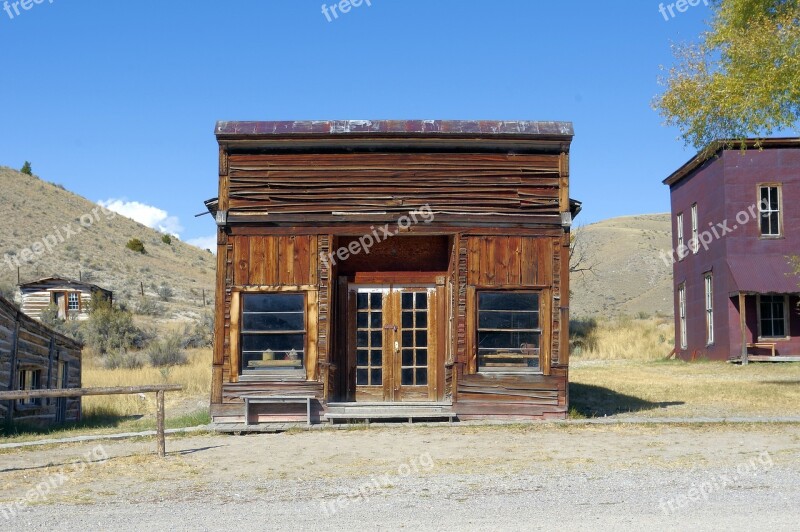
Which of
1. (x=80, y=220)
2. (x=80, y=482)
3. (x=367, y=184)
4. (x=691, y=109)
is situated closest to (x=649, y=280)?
(x=80, y=220)

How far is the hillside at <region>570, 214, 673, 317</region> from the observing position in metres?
73.7

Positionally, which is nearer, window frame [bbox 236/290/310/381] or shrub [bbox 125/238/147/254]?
window frame [bbox 236/290/310/381]

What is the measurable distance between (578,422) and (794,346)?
14229 mm

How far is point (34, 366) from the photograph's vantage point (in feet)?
63.6

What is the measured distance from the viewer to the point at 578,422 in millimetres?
14805

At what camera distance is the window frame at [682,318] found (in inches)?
1208

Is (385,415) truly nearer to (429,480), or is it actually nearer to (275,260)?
(275,260)

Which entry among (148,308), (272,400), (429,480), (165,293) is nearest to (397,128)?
(272,400)

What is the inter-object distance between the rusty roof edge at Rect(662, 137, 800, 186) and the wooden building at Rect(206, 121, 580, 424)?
6686 mm

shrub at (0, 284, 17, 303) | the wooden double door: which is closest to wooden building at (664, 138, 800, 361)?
the wooden double door

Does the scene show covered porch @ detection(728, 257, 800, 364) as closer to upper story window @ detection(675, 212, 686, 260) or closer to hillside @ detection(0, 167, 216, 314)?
upper story window @ detection(675, 212, 686, 260)

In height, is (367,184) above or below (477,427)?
above

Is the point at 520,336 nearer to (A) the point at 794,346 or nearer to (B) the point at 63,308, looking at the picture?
(A) the point at 794,346

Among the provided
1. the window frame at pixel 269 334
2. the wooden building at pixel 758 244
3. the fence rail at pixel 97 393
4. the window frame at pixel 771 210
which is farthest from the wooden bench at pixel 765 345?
the fence rail at pixel 97 393
